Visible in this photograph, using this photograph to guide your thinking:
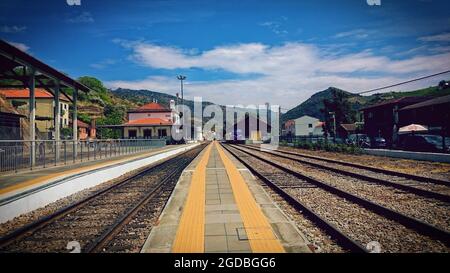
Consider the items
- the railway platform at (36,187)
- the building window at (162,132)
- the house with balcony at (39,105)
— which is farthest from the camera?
the building window at (162,132)

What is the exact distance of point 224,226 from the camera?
538cm

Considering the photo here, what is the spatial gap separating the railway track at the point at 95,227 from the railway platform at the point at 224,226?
43cm

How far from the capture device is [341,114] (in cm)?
6719

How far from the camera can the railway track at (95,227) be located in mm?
4766

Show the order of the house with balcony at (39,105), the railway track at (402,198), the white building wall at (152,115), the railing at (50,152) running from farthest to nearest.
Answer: the white building wall at (152,115) < the house with balcony at (39,105) < the railing at (50,152) < the railway track at (402,198)

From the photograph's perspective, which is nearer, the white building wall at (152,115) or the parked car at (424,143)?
the parked car at (424,143)

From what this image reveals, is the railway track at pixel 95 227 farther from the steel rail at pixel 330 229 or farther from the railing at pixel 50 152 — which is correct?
the railing at pixel 50 152

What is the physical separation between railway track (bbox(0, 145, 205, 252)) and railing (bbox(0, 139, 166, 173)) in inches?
142

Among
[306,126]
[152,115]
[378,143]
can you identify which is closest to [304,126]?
[306,126]

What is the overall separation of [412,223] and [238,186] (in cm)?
544

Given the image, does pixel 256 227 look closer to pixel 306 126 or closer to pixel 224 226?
pixel 224 226

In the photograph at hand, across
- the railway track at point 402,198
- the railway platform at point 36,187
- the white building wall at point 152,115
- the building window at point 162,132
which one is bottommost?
the railway track at point 402,198

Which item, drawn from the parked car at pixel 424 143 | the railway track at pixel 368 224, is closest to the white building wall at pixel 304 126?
the parked car at pixel 424 143
